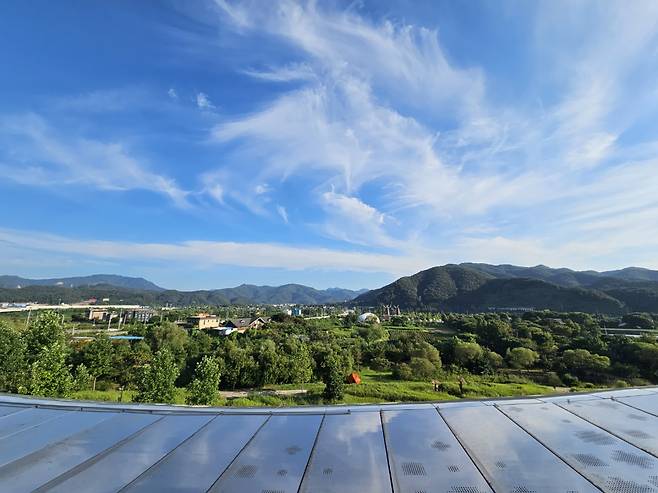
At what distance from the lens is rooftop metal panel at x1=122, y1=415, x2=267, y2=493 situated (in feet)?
10.5

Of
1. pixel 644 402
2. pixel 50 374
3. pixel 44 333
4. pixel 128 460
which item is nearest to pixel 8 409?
pixel 128 460

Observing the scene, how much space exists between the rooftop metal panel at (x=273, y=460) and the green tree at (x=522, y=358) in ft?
135

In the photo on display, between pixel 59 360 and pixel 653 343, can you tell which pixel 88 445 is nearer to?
pixel 59 360

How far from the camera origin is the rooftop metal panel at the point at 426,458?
3127 mm

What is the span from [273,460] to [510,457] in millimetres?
2429

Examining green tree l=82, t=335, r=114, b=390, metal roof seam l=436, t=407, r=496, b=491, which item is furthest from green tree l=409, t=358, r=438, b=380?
metal roof seam l=436, t=407, r=496, b=491

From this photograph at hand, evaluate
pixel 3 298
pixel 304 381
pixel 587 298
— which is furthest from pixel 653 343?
pixel 3 298

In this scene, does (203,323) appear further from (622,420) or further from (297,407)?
(622,420)

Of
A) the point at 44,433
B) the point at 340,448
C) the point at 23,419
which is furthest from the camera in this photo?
the point at 23,419

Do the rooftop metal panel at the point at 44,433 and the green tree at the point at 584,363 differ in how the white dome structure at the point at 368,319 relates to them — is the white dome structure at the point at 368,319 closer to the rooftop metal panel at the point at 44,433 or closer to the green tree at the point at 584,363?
the green tree at the point at 584,363

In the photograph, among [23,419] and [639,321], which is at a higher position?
[23,419]

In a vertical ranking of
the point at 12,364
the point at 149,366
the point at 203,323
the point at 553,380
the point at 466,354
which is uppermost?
the point at 149,366

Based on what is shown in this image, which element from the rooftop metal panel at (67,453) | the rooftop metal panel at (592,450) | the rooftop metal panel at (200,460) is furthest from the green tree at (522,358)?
the rooftop metal panel at (67,453)

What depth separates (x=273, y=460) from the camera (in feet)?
12.1
